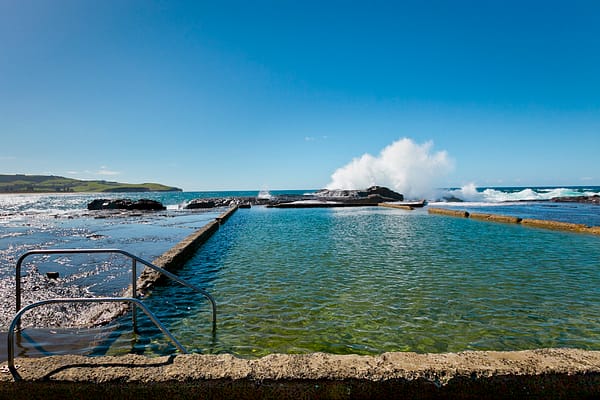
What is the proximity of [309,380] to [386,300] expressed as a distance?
3214 mm

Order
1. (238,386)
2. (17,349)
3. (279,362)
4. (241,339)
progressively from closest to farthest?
1. (238,386)
2. (279,362)
3. (17,349)
4. (241,339)

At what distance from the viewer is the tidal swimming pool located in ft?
12.8

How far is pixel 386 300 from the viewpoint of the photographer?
17.5 ft

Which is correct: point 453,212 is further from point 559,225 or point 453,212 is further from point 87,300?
point 87,300

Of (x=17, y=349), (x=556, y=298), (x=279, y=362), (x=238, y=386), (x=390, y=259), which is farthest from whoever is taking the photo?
(x=390, y=259)

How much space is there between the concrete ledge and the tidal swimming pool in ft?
3.79

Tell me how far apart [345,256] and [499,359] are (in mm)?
6412

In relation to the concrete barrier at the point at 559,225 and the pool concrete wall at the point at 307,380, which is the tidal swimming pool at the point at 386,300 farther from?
the concrete barrier at the point at 559,225

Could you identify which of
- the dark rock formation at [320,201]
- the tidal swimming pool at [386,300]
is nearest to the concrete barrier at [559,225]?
the tidal swimming pool at [386,300]

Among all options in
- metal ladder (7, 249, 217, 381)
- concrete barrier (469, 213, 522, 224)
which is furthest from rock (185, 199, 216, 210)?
metal ladder (7, 249, 217, 381)

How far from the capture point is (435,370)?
249cm

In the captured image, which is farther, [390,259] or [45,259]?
[45,259]

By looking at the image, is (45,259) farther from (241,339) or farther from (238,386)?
(238,386)

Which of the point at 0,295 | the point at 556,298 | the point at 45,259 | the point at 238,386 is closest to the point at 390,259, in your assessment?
the point at 556,298
